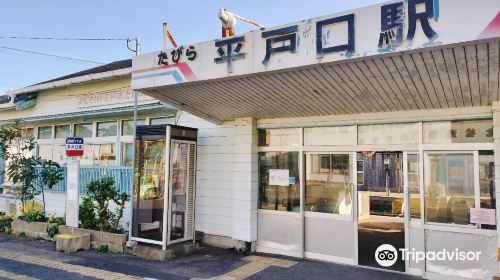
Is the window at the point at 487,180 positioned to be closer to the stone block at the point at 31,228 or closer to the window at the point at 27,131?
the stone block at the point at 31,228

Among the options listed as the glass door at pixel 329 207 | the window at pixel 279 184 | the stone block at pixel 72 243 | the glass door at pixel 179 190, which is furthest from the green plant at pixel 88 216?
the glass door at pixel 329 207

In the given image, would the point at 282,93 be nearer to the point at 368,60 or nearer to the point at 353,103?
the point at 353,103

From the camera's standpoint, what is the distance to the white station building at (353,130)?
435 centimetres

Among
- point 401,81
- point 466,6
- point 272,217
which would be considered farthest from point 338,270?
point 466,6

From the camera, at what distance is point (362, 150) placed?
6941 mm

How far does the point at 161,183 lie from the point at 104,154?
13.0 ft

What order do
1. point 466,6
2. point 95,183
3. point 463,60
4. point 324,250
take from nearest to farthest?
1. point 466,6
2. point 463,60
3. point 324,250
4. point 95,183

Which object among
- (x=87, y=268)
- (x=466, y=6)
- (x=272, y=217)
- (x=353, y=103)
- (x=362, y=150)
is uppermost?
(x=466, y=6)

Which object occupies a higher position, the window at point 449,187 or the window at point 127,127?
the window at point 127,127

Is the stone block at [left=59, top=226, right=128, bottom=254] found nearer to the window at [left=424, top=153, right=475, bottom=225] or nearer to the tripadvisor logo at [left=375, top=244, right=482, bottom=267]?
the tripadvisor logo at [left=375, top=244, right=482, bottom=267]

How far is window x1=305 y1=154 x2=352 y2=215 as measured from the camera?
7.13 m

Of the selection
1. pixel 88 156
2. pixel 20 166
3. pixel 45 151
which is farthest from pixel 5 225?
pixel 45 151

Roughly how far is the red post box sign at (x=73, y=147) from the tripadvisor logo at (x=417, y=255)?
22.7ft

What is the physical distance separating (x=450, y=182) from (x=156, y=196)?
18.8 ft
